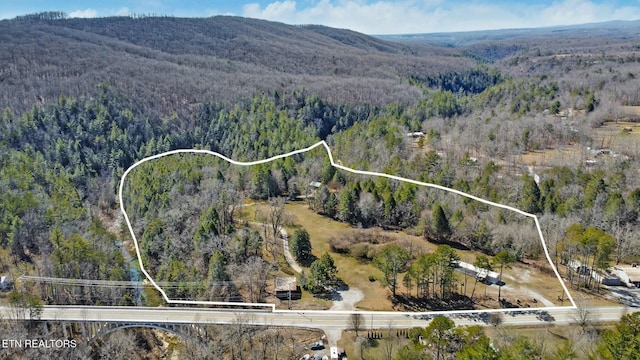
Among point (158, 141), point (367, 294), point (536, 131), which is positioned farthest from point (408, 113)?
point (367, 294)

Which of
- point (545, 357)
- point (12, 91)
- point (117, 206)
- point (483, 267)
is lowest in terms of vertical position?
point (117, 206)

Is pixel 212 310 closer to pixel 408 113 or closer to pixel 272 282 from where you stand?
pixel 272 282

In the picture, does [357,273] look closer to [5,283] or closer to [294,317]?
[294,317]

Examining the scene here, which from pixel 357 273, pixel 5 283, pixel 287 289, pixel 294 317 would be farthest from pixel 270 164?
pixel 5 283

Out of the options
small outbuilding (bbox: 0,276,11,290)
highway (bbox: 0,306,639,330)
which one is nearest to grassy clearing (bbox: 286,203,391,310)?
highway (bbox: 0,306,639,330)

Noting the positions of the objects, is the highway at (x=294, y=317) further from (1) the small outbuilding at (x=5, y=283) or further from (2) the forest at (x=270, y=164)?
(1) the small outbuilding at (x=5, y=283)

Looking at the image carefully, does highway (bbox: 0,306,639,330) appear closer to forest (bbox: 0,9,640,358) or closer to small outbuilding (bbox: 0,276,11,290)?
forest (bbox: 0,9,640,358)

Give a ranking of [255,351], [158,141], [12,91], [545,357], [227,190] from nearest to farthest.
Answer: [545,357] < [255,351] < [227,190] < [158,141] < [12,91]
